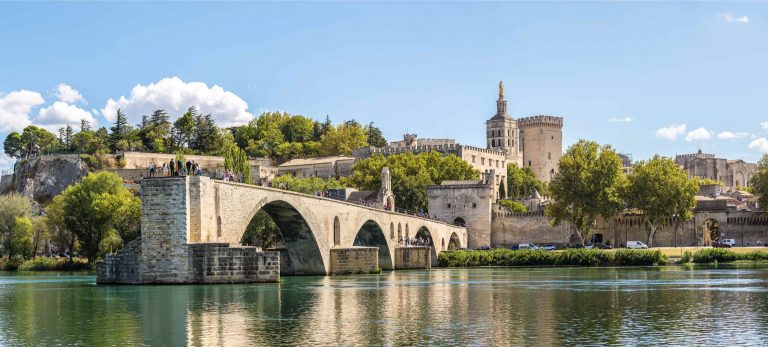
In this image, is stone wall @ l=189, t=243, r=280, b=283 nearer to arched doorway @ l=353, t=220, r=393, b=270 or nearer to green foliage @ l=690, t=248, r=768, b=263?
arched doorway @ l=353, t=220, r=393, b=270

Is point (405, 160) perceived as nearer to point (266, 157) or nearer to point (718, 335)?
point (266, 157)

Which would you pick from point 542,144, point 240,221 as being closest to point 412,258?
point 240,221

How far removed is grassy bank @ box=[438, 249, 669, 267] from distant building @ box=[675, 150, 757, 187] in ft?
285

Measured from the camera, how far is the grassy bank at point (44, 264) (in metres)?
74.4

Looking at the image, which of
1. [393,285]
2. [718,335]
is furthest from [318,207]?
[718,335]

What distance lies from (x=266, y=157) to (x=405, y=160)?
3876 centimetres

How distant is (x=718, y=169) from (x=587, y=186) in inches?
3233

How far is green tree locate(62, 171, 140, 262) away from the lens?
69.1 meters

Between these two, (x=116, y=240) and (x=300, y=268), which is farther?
(x=116, y=240)

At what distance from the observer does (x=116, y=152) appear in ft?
405

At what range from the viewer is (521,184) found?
130 metres

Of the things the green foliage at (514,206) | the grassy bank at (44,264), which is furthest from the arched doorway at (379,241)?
the green foliage at (514,206)

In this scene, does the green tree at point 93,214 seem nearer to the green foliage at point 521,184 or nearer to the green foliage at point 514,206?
the green foliage at point 514,206

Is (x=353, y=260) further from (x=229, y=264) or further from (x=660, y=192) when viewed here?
Result: (x=660, y=192)
